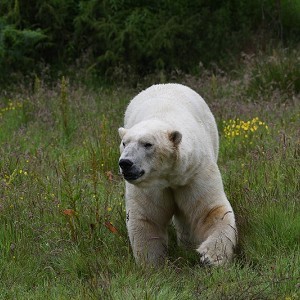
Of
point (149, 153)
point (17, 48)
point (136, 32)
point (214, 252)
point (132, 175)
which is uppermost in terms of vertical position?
point (149, 153)

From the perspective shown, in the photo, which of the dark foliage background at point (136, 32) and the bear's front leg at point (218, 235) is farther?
the dark foliage background at point (136, 32)

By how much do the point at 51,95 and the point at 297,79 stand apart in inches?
129

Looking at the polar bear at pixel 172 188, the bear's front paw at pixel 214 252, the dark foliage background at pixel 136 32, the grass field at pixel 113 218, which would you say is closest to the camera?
the grass field at pixel 113 218

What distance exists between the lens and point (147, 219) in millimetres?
5273

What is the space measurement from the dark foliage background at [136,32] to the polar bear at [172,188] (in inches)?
290

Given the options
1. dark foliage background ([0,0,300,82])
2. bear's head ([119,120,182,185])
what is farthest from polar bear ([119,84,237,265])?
dark foliage background ([0,0,300,82])

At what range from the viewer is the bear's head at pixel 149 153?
466 cm

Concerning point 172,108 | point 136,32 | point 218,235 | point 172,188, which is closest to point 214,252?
point 218,235

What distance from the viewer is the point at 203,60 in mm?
13914

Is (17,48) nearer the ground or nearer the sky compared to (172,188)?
nearer the ground

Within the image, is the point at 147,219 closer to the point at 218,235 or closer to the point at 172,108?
the point at 218,235

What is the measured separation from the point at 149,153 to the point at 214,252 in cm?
78

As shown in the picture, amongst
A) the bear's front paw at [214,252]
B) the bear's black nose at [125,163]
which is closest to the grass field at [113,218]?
the bear's front paw at [214,252]

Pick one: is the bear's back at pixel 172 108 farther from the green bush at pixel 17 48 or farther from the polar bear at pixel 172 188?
the green bush at pixel 17 48
